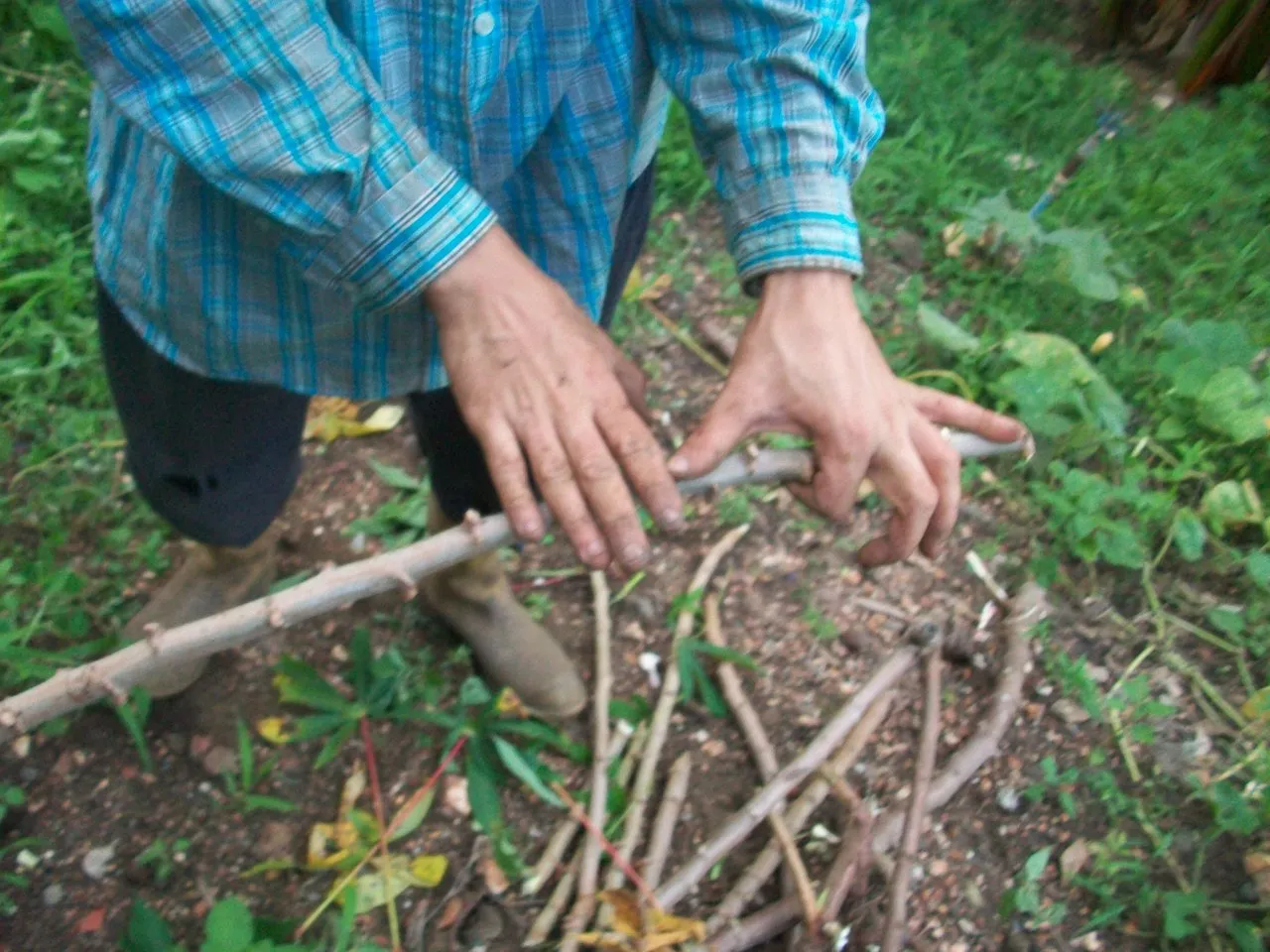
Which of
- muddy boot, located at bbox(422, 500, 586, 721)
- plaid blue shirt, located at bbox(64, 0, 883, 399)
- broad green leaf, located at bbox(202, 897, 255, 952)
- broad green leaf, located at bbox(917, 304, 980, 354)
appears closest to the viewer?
plaid blue shirt, located at bbox(64, 0, 883, 399)

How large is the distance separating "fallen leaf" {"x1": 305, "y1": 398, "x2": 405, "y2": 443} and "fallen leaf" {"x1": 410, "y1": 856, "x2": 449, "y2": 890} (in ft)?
2.99

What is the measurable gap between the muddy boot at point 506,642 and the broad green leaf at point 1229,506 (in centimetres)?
144

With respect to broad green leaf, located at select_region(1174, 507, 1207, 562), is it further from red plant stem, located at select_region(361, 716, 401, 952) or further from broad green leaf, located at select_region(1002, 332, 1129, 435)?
red plant stem, located at select_region(361, 716, 401, 952)

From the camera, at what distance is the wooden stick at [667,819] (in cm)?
152

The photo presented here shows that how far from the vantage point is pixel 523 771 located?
5.27ft

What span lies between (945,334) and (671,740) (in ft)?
3.85

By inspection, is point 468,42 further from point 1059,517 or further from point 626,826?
point 1059,517

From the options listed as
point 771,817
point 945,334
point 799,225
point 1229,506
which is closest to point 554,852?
point 771,817

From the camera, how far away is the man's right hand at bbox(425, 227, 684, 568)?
0.87m

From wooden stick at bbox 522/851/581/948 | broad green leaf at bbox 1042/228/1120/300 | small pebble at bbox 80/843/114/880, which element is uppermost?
broad green leaf at bbox 1042/228/1120/300

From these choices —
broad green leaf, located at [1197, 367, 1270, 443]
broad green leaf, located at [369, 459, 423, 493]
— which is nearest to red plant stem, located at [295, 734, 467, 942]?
broad green leaf, located at [369, 459, 423, 493]

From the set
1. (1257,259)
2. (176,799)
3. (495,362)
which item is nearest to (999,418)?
(495,362)

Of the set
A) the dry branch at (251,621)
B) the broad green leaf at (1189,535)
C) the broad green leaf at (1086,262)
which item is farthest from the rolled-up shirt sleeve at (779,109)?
the broad green leaf at (1086,262)

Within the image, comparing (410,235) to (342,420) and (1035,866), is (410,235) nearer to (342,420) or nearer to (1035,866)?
(342,420)
